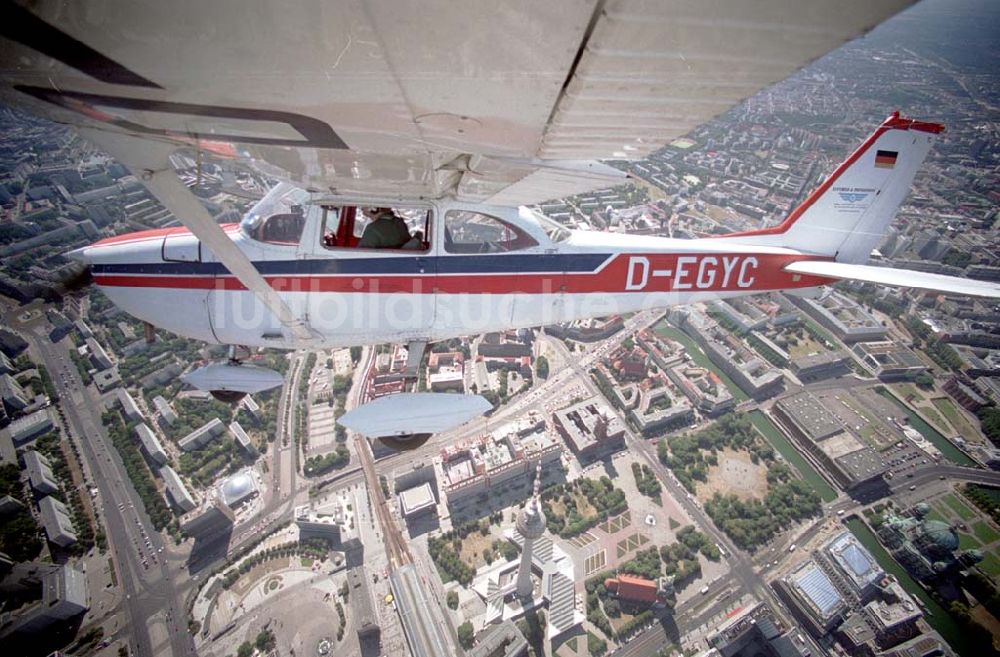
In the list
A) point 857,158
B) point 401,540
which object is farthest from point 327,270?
point 401,540

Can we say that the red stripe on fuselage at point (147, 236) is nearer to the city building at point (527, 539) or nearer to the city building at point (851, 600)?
the city building at point (527, 539)

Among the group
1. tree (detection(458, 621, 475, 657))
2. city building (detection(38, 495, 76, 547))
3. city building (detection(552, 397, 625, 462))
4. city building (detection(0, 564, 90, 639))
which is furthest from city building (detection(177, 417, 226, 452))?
city building (detection(552, 397, 625, 462))

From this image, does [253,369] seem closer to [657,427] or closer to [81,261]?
[81,261]

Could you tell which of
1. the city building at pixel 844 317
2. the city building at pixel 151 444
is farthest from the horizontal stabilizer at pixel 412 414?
the city building at pixel 844 317

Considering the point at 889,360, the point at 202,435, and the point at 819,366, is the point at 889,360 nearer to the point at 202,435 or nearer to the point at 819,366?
the point at 819,366

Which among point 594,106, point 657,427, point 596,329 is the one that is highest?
point 594,106

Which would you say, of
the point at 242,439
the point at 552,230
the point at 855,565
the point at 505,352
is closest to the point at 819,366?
the point at 855,565
